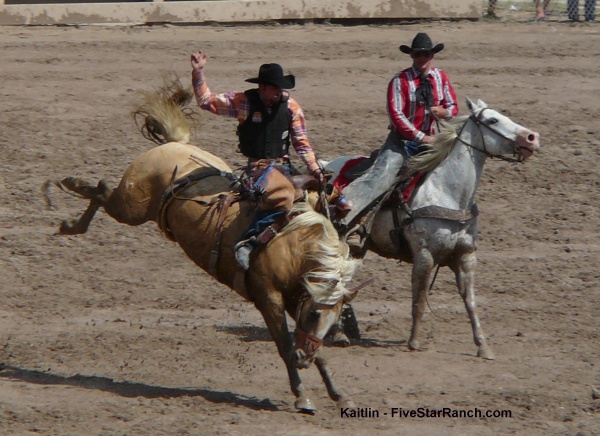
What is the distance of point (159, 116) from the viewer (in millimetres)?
9016

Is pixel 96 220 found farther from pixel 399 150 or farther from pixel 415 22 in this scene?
pixel 415 22

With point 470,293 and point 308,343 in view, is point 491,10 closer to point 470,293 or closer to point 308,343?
point 470,293

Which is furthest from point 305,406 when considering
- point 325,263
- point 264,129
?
point 264,129

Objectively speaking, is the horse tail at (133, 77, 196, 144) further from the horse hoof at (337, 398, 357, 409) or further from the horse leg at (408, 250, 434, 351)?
the horse hoof at (337, 398, 357, 409)

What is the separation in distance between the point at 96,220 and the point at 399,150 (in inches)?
136

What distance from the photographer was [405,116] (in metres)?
9.52

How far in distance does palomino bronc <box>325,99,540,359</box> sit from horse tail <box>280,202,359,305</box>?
1512 mm

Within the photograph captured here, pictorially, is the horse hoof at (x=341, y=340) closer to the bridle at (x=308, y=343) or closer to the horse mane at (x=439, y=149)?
the horse mane at (x=439, y=149)

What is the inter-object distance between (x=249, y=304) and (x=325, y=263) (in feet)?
9.52

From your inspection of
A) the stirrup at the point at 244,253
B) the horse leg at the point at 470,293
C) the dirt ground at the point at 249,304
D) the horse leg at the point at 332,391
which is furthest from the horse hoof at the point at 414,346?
the stirrup at the point at 244,253

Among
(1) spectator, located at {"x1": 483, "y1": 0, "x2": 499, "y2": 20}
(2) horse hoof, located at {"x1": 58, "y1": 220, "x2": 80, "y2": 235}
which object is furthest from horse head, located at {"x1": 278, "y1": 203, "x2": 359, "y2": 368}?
(1) spectator, located at {"x1": 483, "y1": 0, "x2": 499, "y2": 20}

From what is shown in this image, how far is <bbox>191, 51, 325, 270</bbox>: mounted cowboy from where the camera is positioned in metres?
7.91

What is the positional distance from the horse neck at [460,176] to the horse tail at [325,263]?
5.29 feet

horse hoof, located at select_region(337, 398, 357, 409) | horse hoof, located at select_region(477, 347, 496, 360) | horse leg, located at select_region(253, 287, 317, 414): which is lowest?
horse hoof, located at select_region(477, 347, 496, 360)
